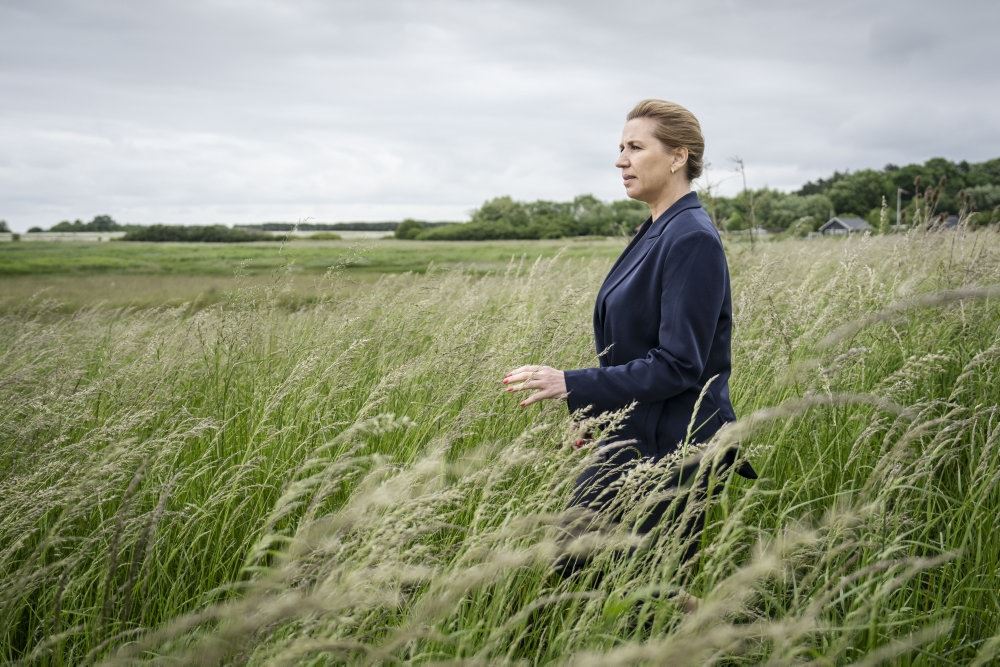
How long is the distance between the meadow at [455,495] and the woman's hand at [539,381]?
0.84ft

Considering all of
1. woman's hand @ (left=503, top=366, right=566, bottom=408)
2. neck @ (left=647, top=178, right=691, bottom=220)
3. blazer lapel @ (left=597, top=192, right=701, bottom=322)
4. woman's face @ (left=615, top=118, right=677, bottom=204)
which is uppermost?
woman's face @ (left=615, top=118, right=677, bottom=204)

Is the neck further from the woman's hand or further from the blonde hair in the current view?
the woman's hand

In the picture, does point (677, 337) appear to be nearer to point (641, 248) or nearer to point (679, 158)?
point (641, 248)

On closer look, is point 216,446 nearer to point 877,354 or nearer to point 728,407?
point 728,407

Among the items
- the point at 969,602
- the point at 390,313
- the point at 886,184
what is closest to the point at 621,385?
the point at 969,602

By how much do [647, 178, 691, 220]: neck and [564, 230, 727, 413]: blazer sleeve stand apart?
14.4 inches

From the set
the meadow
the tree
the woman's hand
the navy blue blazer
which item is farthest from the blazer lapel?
the tree

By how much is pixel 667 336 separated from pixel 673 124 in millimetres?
853

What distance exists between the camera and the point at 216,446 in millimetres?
3482

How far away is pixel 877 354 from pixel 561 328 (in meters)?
2.02

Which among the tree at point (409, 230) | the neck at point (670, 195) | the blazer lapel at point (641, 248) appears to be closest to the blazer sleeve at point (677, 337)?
the blazer lapel at point (641, 248)

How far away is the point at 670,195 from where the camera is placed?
9.12ft

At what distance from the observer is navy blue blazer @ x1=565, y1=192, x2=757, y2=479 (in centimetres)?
243

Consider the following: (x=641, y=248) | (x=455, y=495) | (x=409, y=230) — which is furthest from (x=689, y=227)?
(x=409, y=230)
